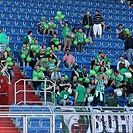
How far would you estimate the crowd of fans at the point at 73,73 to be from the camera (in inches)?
803

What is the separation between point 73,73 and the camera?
21547 millimetres

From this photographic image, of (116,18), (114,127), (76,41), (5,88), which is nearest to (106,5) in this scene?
(116,18)

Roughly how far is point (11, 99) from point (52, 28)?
5.77m

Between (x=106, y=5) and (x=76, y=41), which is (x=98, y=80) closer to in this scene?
(x=76, y=41)

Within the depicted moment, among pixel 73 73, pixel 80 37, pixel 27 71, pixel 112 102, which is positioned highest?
pixel 80 37

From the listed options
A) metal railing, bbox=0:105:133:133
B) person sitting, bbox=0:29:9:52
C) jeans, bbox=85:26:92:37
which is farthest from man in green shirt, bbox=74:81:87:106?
jeans, bbox=85:26:92:37

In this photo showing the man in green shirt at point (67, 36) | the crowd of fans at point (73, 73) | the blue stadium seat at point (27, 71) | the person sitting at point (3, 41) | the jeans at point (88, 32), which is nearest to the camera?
the crowd of fans at point (73, 73)

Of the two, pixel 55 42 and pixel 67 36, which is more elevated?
pixel 67 36

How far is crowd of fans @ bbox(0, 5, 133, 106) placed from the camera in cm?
2041

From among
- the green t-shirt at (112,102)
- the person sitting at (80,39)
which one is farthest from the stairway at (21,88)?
the person sitting at (80,39)

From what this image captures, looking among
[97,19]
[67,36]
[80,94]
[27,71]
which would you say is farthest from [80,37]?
[80,94]

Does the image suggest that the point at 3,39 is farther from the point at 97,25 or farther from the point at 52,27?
the point at 97,25

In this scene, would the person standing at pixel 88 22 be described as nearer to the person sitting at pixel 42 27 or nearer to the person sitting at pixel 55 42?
the person sitting at pixel 42 27

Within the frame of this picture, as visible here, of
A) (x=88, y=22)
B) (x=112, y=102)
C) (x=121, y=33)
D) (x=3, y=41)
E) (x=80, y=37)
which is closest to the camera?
(x=112, y=102)
